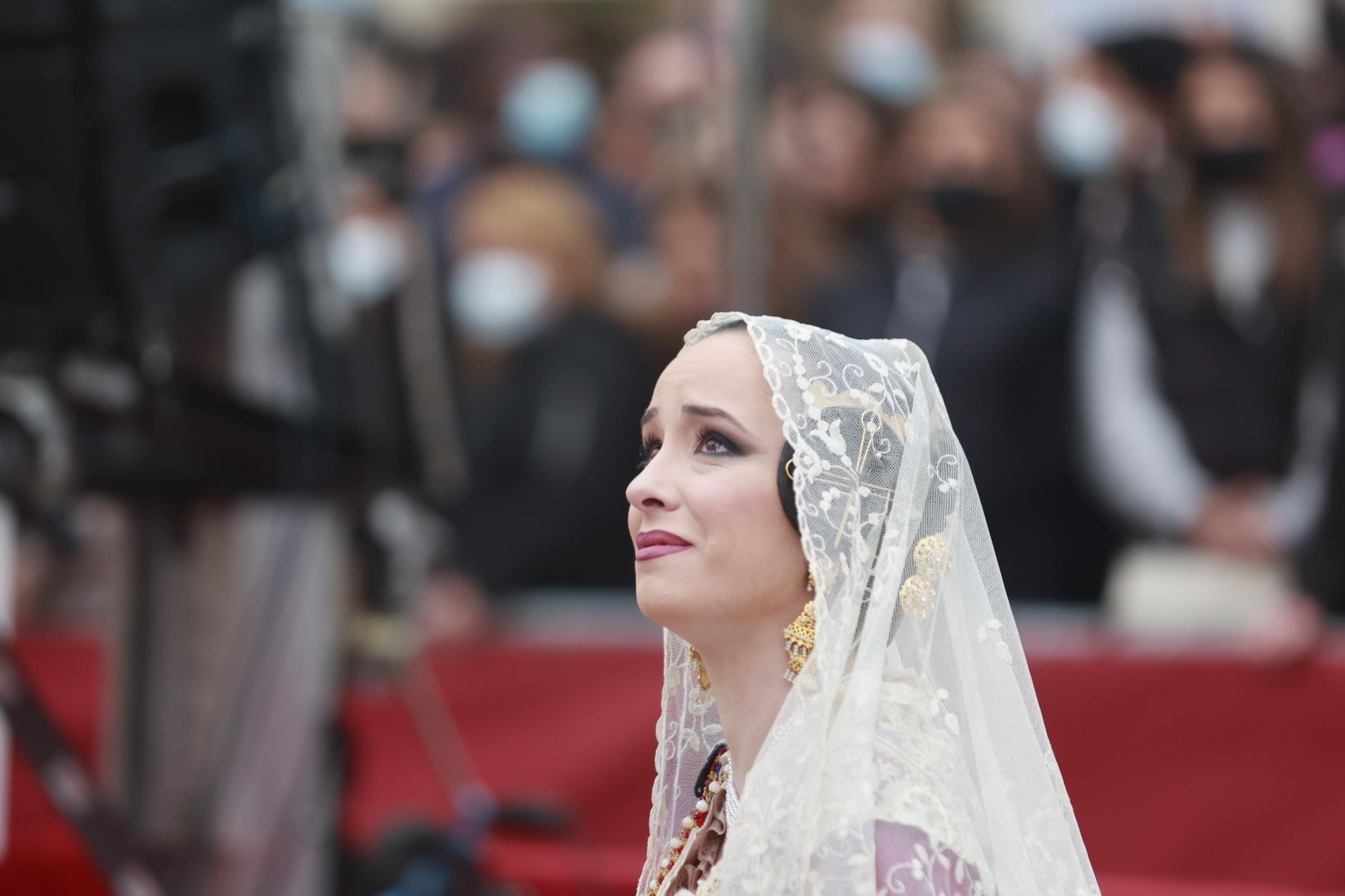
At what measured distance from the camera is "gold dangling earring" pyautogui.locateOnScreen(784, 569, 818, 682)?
1658 millimetres

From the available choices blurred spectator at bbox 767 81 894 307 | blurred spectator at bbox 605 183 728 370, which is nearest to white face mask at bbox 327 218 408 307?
blurred spectator at bbox 605 183 728 370

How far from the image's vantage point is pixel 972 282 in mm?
4531

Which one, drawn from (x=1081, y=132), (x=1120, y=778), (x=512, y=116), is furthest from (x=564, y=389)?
(x=1120, y=778)

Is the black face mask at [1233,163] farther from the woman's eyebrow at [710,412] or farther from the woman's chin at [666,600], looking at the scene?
the woman's chin at [666,600]

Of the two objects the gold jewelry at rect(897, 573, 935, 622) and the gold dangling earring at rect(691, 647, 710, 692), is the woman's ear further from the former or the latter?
the gold dangling earring at rect(691, 647, 710, 692)

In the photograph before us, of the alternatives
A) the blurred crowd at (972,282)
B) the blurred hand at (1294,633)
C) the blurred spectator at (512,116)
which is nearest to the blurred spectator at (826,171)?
the blurred crowd at (972,282)

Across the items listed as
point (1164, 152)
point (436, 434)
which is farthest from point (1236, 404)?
point (436, 434)

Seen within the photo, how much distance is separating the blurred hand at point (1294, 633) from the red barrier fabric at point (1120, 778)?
4 centimetres

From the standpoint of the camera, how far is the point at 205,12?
3.10 meters

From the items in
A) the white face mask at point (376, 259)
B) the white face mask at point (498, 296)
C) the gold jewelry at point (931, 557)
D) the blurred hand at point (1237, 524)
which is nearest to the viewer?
the gold jewelry at point (931, 557)

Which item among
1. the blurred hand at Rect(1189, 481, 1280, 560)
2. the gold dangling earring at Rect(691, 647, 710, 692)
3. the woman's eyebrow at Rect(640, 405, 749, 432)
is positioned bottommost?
the blurred hand at Rect(1189, 481, 1280, 560)

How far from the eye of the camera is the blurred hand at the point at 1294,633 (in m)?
3.65

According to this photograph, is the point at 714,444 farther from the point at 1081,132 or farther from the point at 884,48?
the point at 884,48

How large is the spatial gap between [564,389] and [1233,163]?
216cm
